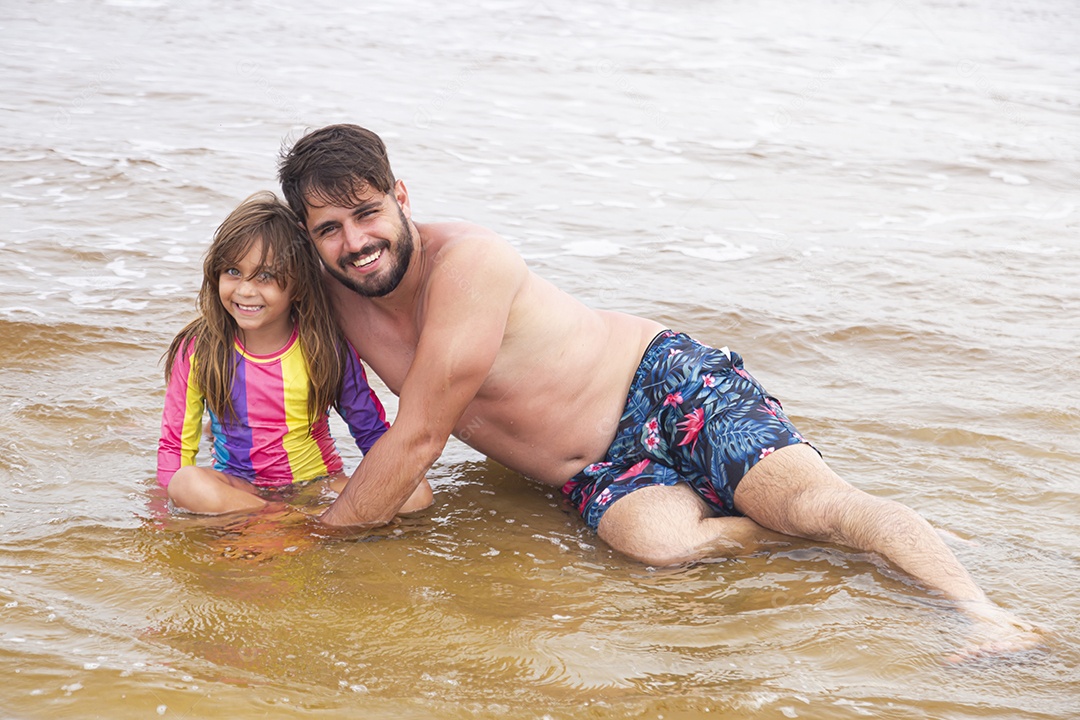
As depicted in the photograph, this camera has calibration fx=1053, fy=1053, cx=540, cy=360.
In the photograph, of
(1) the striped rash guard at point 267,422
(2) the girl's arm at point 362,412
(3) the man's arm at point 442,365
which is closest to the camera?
(3) the man's arm at point 442,365

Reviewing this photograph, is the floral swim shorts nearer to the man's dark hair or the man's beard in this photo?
the man's beard

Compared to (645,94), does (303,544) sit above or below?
below

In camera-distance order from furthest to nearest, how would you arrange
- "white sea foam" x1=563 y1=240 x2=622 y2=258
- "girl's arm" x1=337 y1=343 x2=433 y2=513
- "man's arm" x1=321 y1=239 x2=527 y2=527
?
"white sea foam" x1=563 y1=240 x2=622 y2=258, "girl's arm" x1=337 y1=343 x2=433 y2=513, "man's arm" x1=321 y1=239 x2=527 y2=527

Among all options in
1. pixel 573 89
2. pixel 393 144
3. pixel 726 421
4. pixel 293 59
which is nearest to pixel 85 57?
pixel 293 59

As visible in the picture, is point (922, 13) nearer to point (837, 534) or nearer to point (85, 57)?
point (85, 57)

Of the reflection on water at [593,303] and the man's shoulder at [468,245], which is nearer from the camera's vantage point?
the reflection on water at [593,303]

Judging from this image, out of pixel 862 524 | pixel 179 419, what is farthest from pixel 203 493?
pixel 862 524

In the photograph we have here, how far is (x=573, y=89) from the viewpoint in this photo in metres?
11.8

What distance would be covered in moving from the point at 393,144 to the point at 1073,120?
7.41 m

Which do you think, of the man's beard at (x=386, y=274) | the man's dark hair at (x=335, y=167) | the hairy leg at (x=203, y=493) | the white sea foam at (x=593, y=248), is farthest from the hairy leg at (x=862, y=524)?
the white sea foam at (x=593, y=248)

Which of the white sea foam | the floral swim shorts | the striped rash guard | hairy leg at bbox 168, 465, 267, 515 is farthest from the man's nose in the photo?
the white sea foam

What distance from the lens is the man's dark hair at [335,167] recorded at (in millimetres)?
3238

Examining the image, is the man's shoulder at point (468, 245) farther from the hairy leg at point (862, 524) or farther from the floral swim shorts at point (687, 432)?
the hairy leg at point (862, 524)

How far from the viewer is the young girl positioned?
3424mm
